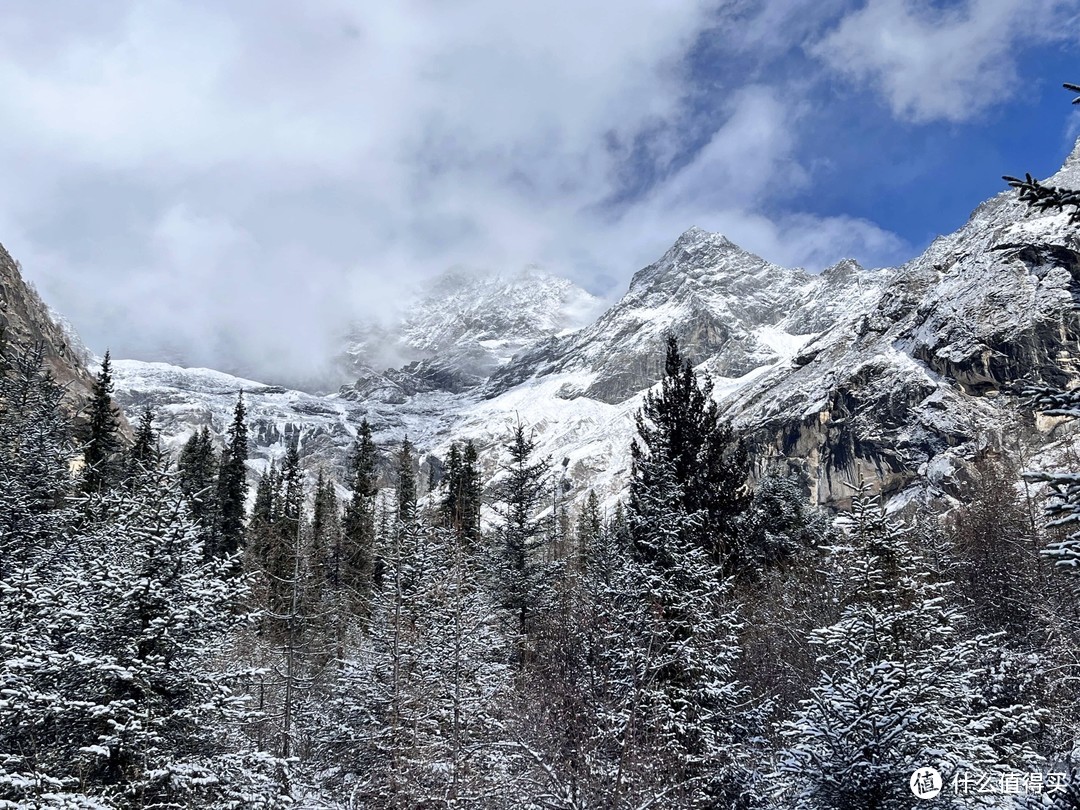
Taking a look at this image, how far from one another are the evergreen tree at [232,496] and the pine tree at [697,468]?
3180 centimetres

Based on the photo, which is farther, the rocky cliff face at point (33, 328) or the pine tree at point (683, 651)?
the rocky cliff face at point (33, 328)

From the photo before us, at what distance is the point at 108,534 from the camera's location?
1261cm

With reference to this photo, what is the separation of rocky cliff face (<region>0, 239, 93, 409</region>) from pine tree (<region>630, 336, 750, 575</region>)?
65010mm

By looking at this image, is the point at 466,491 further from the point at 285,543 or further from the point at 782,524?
the point at 285,543

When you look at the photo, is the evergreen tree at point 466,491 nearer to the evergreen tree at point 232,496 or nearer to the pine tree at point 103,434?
the evergreen tree at point 232,496

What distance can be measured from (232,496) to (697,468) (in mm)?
37217

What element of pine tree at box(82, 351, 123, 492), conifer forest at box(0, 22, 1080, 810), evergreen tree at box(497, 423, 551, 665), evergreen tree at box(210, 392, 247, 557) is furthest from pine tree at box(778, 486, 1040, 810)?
evergreen tree at box(210, 392, 247, 557)

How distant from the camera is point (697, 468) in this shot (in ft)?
60.3

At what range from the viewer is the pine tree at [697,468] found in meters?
18.0

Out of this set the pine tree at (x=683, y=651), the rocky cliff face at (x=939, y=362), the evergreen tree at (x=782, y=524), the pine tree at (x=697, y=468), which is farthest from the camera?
the rocky cliff face at (x=939, y=362)

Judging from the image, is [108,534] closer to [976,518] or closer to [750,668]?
[750,668]

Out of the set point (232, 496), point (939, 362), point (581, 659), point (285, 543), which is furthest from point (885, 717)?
point (939, 362)

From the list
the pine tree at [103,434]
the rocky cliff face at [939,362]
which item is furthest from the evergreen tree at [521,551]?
the rocky cliff face at [939,362]

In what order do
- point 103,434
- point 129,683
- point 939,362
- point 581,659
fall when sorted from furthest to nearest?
point 939,362
point 103,434
point 581,659
point 129,683
